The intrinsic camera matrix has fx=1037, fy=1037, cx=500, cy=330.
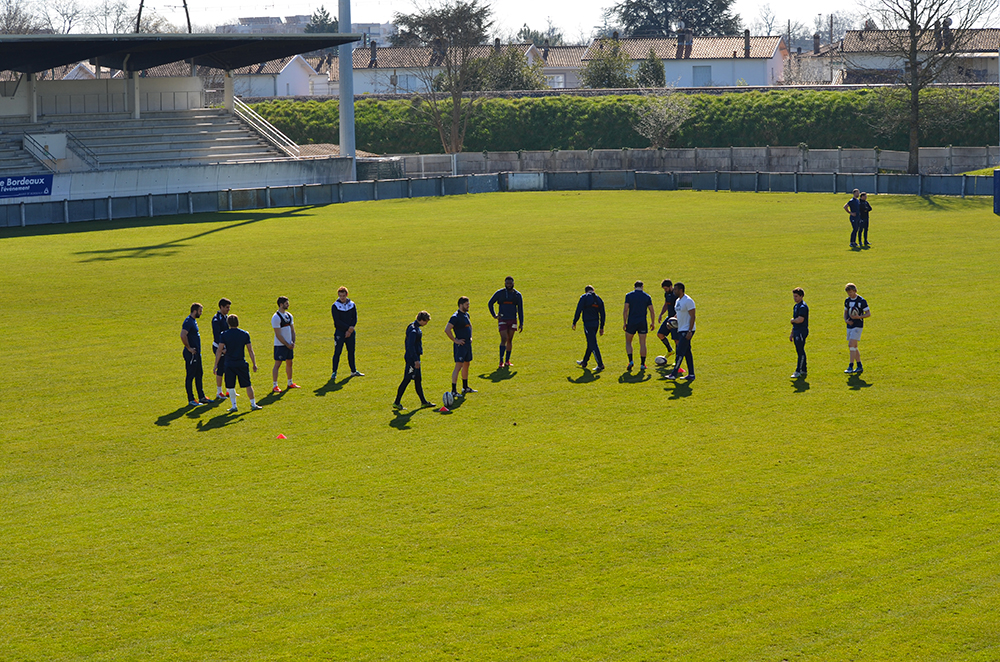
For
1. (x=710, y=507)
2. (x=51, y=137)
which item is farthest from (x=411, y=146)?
(x=710, y=507)

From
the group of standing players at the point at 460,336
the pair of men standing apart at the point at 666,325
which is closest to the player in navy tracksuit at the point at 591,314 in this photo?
the group of standing players at the point at 460,336

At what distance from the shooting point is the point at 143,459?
1480cm

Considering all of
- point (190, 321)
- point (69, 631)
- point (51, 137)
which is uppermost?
point (51, 137)

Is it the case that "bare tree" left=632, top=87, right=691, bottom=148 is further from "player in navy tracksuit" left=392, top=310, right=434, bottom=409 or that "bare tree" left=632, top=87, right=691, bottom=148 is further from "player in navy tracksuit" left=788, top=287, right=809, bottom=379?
"player in navy tracksuit" left=392, top=310, right=434, bottom=409

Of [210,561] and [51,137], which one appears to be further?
[51,137]

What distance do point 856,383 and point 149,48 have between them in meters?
47.2

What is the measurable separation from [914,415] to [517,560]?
7930 mm

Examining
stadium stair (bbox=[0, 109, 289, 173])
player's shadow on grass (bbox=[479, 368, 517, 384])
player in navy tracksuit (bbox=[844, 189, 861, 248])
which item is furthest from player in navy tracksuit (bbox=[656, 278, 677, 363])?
stadium stair (bbox=[0, 109, 289, 173])

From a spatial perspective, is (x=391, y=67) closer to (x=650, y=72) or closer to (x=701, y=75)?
(x=650, y=72)

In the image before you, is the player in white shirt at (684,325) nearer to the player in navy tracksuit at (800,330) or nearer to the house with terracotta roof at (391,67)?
the player in navy tracksuit at (800,330)

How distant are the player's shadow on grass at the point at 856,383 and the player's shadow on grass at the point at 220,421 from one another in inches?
402

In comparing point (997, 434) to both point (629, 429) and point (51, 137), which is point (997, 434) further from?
point (51, 137)

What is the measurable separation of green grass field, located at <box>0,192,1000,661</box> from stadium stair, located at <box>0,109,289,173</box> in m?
28.0

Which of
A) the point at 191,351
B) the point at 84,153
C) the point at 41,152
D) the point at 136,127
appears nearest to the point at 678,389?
the point at 191,351
